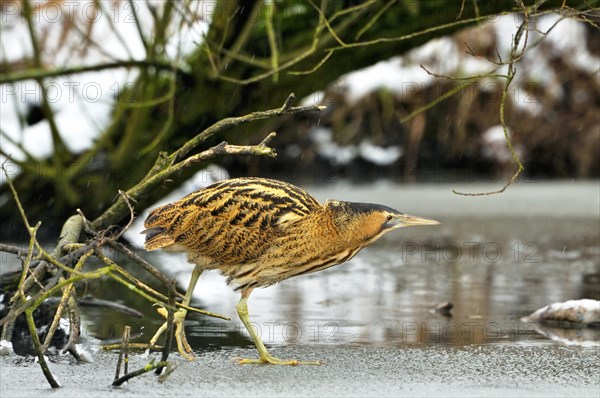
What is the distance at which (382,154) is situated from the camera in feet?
49.7

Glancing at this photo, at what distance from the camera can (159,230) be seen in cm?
600

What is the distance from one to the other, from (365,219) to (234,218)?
26.0 inches

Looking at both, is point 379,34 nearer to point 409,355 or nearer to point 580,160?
point 409,355

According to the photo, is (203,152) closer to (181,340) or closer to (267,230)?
(267,230)

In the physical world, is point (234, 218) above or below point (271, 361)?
above

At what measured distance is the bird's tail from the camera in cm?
591

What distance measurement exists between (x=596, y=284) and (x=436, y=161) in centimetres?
738

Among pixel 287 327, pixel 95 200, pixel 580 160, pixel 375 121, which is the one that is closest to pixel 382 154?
pixel 375 121

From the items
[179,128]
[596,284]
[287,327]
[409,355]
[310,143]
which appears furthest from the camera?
[310,143]

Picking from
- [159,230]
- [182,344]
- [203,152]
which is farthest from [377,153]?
[203,152]

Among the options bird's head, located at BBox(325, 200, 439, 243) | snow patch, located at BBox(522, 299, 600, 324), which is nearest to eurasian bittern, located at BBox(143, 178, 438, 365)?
bird's head, located at BBox(325, 200, 439, 243)

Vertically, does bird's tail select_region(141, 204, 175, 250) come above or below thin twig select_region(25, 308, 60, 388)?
above

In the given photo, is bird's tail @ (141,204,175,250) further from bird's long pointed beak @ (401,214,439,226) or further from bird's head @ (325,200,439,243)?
bird's long pointed beak @ (401,214,439,226)

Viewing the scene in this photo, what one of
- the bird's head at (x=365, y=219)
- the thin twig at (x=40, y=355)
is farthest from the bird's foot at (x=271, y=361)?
the thin twig at (x=40, y=355)
